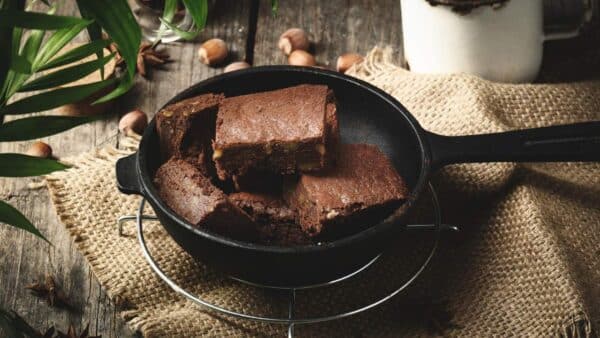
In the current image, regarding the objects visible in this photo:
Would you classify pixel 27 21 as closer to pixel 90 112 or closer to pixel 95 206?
pixel 95 206

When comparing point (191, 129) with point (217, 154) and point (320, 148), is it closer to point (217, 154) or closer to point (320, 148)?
point (217, 154)

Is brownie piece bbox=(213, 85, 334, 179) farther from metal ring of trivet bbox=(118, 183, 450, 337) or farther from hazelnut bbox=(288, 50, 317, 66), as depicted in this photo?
hazelnut bbox=(288, 50, 317, 66)

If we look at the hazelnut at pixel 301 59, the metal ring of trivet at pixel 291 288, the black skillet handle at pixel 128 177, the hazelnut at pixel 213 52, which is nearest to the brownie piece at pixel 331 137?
the metal ring of trivet at pixel 291 288

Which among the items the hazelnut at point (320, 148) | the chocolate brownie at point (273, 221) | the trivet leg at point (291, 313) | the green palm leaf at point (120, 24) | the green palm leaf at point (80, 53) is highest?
the green palm leaf at point (120, 24)

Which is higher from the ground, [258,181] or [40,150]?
[258,181]

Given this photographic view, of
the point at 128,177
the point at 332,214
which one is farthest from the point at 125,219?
the point at 332,214

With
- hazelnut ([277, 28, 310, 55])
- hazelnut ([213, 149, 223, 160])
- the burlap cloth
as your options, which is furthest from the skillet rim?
hazelnut ([277, 28, 310, 55])

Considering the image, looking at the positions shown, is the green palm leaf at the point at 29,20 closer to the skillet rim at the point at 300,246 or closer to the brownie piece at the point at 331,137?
the skillet rim at the point at 300,246
